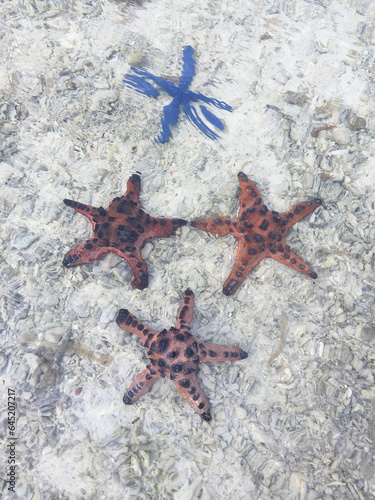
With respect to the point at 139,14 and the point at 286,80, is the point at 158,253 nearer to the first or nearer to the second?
the point at 286,80

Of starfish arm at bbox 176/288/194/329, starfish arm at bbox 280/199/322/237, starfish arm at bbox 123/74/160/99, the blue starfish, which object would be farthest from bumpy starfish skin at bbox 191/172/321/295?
starfish arm at bbox 123/74/160/99

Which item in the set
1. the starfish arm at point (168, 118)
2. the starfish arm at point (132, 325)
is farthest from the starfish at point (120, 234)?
the starfish arm at point (168, 118)

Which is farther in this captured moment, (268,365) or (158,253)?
(158,253)

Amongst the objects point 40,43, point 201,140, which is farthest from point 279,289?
point 40,43

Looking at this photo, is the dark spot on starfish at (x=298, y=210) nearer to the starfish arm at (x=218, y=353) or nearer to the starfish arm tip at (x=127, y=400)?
the starfish arm at (x=218, y=353)

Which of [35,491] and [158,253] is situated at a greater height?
[158,253]

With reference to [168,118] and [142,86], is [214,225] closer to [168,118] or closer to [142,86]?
[168,118]

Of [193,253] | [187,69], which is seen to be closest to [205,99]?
[187,69]
